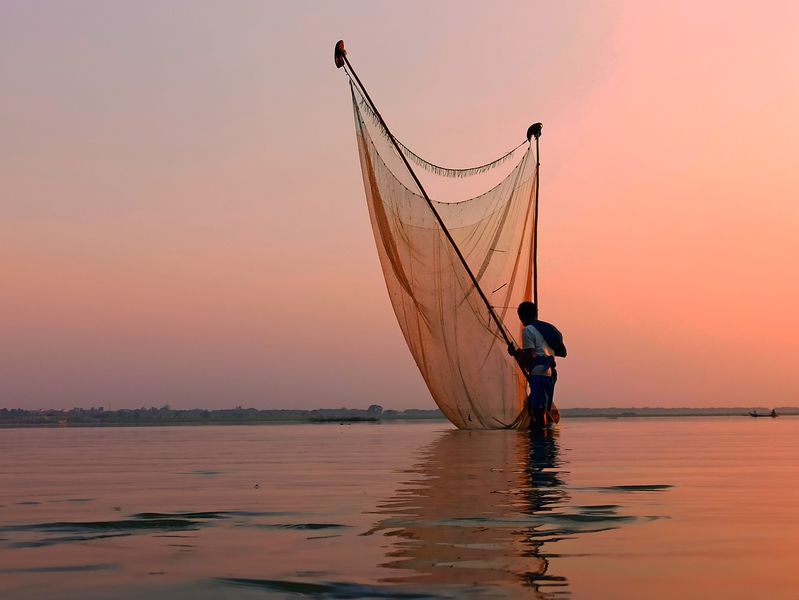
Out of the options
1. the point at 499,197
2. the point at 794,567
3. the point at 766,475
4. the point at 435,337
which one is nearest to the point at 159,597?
the point at 794,567

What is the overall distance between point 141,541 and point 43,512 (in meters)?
1.59

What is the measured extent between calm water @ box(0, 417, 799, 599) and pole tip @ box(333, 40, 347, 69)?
42.5ft

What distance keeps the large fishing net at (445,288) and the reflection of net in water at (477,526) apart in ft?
32.8

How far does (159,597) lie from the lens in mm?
2871

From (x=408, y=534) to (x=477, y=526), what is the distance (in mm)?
373

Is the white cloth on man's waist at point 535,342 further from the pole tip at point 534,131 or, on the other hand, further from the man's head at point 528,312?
the pole tip at point 534,131

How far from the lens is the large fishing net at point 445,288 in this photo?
18391 millimetres

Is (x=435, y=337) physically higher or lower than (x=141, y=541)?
higher

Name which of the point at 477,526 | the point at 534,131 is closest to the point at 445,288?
the point at 534,131

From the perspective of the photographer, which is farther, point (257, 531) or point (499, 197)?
point (499, 197)

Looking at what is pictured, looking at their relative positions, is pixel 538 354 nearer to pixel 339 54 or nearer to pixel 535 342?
pixel 535 342

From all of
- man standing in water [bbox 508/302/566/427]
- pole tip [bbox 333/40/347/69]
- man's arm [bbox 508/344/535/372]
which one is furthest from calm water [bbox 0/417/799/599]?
pole tip [bbox 333/40/347/69]

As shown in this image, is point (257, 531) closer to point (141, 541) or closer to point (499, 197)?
point (141, 541)

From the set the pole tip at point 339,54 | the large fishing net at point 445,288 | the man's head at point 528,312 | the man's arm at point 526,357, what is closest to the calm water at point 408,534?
the man's arm at point 526,357
